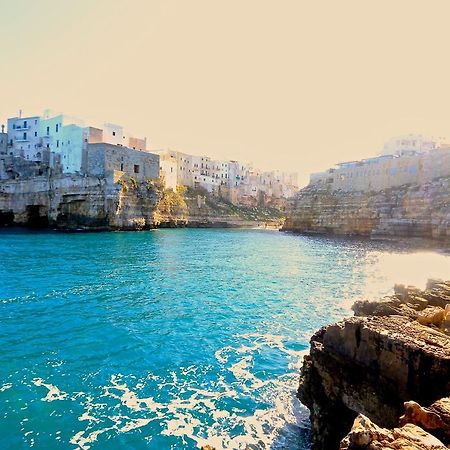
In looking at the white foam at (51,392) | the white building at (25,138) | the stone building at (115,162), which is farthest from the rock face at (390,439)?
the white building at (25,138)

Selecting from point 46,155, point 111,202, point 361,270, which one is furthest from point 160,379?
point 46,155

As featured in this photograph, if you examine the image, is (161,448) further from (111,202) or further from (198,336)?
(111,202)

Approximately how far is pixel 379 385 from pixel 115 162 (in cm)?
7030

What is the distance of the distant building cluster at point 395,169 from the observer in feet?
220

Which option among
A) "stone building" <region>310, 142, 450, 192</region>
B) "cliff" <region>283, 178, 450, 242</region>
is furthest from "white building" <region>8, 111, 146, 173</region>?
"stone building" <region>310, 142, 450, 192</region>

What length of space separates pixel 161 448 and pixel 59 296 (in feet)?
50.4

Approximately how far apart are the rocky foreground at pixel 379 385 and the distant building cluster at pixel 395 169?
67606 mm

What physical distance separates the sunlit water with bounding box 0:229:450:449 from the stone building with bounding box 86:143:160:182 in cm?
4117

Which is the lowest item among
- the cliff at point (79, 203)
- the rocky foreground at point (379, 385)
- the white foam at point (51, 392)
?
the white foam at point (51, 392)

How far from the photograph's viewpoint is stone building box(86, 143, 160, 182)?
69062 millimetres

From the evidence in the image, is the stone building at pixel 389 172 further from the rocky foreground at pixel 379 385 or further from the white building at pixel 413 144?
the rocky foreground at pixel 379 385

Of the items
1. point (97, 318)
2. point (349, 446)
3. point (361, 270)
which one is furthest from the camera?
point (361, 270)

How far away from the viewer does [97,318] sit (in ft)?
57.0

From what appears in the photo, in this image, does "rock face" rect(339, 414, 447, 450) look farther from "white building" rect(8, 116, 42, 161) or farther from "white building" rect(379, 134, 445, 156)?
"white building" rect(379, 134, 445, 156)
